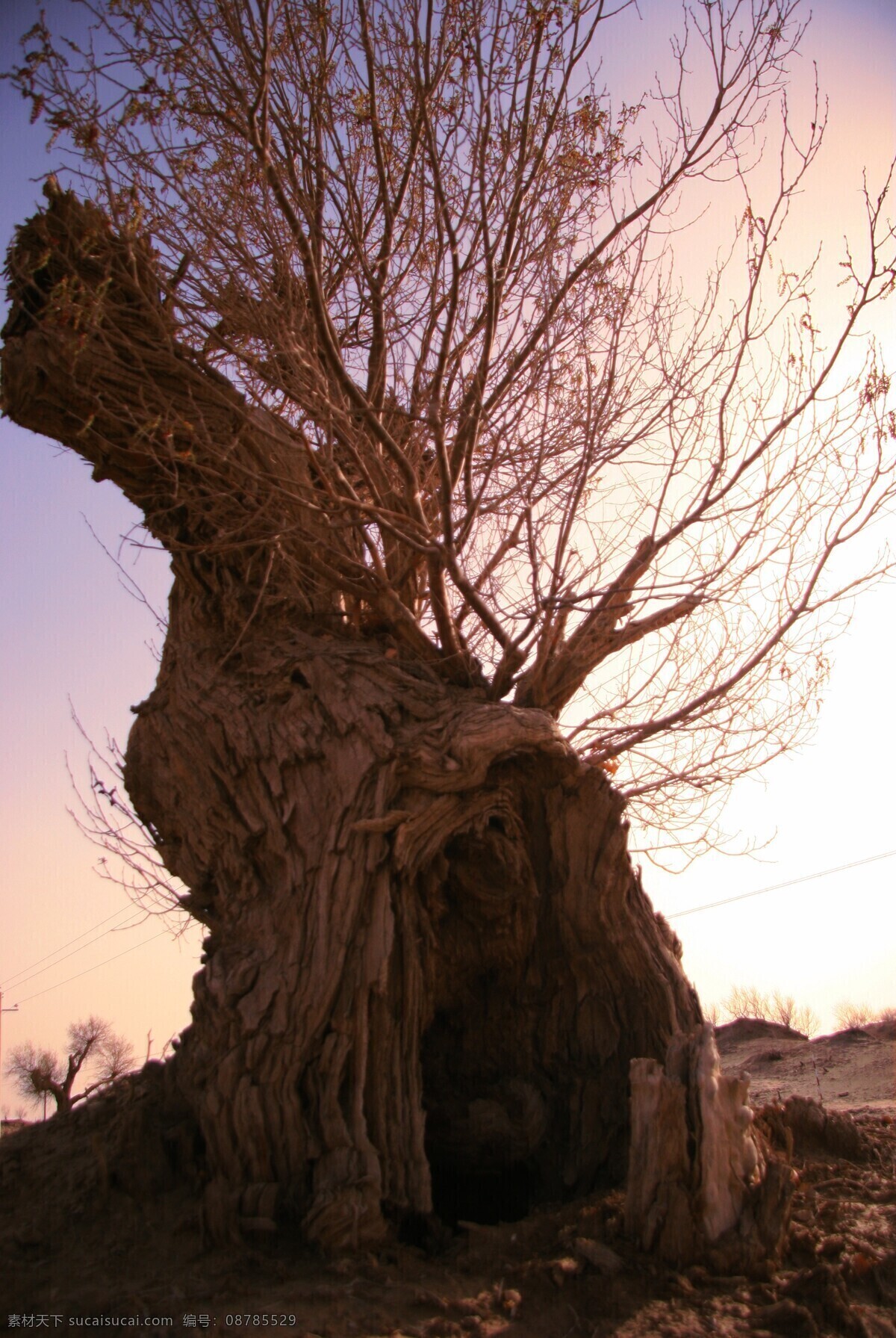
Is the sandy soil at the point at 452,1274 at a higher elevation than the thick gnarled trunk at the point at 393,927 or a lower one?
lower

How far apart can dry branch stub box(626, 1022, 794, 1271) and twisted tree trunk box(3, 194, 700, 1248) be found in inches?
37.7

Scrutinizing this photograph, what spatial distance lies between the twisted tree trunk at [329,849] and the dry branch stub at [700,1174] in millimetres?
958

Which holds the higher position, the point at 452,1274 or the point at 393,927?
the point at 393,927

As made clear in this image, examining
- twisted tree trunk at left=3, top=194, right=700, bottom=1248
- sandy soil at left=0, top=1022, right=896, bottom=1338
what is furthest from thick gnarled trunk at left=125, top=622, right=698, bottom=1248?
sandy soil at left=0, top=1022, right=896, bottom=1338

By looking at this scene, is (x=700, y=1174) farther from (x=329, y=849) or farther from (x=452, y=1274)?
(x=329, y=849)

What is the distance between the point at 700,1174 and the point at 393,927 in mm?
1776

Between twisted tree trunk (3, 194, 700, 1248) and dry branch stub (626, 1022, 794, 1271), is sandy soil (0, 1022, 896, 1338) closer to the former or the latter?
dry branch stub (626, 1022, 794, 1271)

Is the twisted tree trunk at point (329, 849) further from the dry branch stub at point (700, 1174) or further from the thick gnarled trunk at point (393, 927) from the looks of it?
the dry branch stub at point (700, 1174)

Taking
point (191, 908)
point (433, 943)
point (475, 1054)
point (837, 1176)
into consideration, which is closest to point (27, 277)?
point (191, 908)

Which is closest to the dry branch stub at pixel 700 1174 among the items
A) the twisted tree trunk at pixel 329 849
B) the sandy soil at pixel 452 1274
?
the sandy soil at pixel 452 1274

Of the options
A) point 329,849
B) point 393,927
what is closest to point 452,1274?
point 393,927

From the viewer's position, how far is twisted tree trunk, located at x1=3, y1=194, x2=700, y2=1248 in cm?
493

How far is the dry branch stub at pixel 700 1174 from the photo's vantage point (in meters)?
4.27

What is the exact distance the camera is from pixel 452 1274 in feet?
14.0
